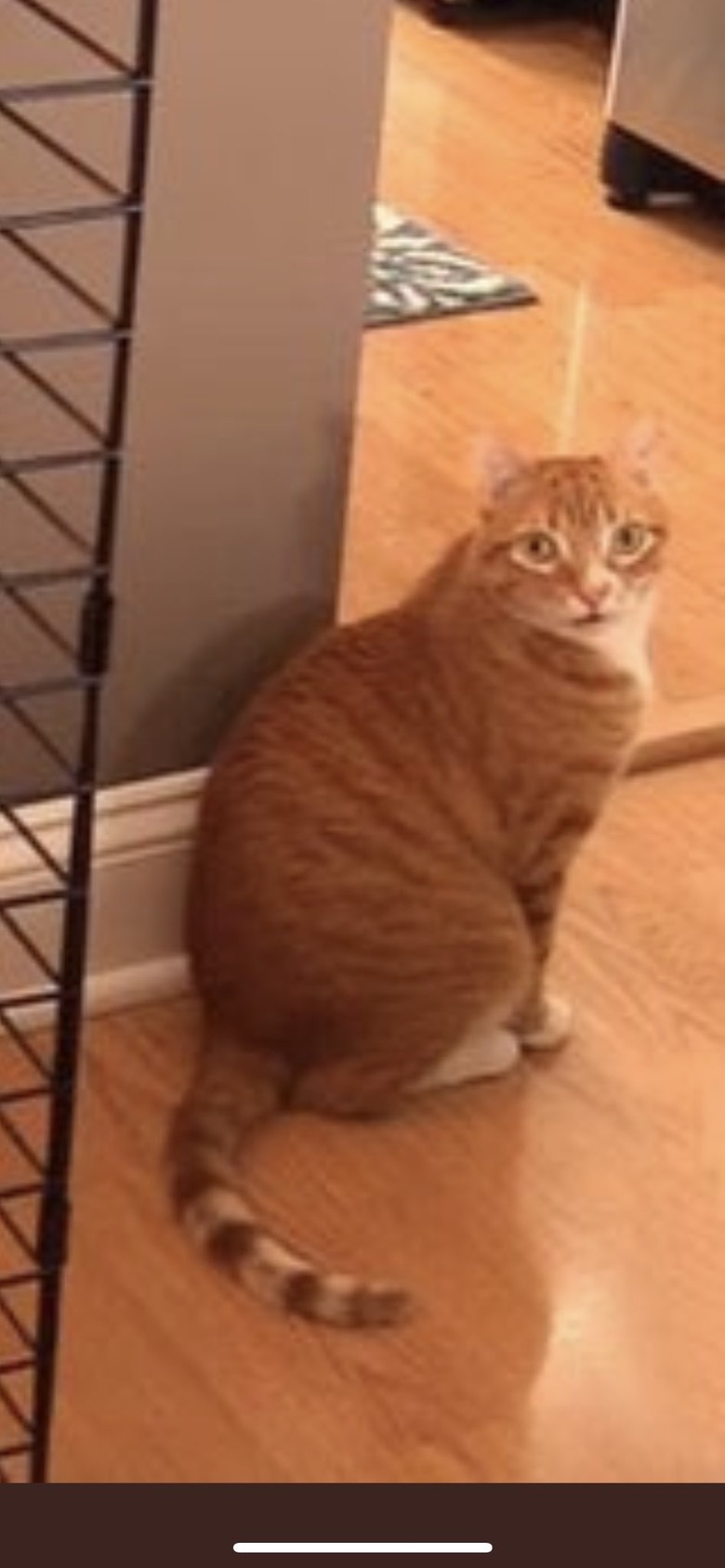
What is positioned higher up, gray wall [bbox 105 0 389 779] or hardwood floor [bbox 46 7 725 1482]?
gray wall [bbox 105 0 389 779]

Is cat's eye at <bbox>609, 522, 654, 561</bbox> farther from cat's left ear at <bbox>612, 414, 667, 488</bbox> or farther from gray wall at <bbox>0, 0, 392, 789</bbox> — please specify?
gray wall at <bbox>0, 0, 392, 789</bbox>

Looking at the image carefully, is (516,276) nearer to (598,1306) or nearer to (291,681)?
(291,681)

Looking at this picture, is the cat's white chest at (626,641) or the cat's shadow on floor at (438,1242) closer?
the cat's shadow on floor at (438,1242)

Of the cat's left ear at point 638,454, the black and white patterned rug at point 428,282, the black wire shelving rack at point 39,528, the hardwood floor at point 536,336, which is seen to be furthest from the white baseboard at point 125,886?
the black and white patterned rug at point 428,282

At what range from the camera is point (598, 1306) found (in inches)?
72.1

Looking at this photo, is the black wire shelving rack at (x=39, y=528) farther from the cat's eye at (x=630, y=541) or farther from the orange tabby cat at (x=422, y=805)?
the cat's eye at (x=630, y=541)

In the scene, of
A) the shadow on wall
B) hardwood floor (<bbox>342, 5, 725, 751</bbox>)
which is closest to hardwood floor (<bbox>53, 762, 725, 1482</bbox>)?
the shadow on wall

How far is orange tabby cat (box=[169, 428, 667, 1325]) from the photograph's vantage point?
1.93m

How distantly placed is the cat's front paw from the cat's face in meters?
0.27

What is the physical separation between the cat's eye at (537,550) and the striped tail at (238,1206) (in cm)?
37

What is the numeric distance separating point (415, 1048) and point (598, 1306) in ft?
0.72

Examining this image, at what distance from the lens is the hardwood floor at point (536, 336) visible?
2.72m
